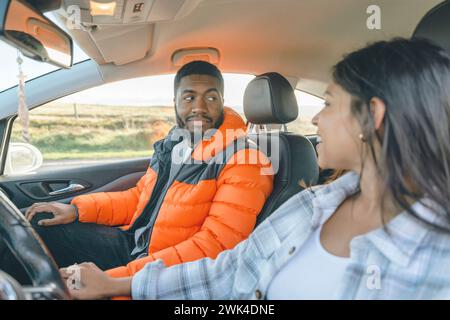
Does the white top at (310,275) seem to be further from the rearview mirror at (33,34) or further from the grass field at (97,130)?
the grass field at (97,130)

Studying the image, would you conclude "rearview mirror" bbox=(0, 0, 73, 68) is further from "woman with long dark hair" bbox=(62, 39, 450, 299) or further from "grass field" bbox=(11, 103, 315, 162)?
"grass field" bbox=(11, 103, 315, 162)

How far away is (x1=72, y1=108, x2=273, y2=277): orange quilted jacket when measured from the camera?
1424mm

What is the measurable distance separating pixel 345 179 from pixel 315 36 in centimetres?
135

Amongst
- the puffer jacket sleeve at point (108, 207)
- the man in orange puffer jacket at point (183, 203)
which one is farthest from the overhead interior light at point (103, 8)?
the puffer jacket sleeve at point (108, 207)

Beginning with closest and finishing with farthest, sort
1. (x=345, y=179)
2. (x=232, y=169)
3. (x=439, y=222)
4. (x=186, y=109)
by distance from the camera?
(x=439, y=222) < (x=345, y=179) < (x=232, y=169) < (x=186, y=109)

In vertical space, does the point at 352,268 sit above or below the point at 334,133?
below

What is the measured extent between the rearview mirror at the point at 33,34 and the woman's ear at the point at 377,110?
83cm

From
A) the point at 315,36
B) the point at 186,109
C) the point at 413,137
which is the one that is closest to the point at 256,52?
the point at 315,36

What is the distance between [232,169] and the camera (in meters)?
1.58

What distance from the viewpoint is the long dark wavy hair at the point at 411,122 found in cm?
85

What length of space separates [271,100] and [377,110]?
1.03 meters

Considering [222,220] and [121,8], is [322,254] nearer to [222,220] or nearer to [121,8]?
[222,220]

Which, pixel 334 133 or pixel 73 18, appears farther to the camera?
pixel 73 18

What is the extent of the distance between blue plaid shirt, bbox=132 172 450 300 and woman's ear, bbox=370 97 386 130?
173 mm
